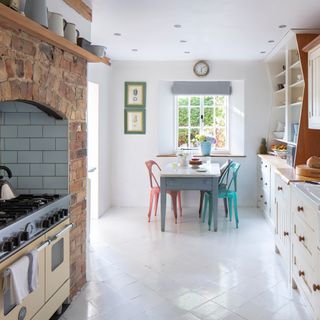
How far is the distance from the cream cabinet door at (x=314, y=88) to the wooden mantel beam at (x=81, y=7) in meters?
2.21

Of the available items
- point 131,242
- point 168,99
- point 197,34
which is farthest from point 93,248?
point 168,99

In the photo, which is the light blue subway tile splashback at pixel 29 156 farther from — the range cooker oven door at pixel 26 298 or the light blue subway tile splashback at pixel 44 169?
the range cooker oven door at pixel 26 298

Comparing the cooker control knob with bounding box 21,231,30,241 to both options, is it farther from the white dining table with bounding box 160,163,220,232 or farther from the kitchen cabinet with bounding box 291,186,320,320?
the white dining table with bounding box 160,163,220,232

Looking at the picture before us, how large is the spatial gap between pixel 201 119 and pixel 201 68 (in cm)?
96

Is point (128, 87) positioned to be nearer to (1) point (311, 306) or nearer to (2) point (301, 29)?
(2) point (301, 29)

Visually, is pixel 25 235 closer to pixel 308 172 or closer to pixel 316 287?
pixel 316 287

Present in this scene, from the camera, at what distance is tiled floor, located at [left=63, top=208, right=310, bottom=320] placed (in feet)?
9.02

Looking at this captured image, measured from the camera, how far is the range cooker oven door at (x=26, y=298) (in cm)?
187

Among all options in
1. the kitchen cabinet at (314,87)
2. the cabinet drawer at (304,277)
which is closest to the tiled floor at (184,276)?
the cabinet drawer at (304,277)

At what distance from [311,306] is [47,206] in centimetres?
191

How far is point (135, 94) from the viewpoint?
6289 mm

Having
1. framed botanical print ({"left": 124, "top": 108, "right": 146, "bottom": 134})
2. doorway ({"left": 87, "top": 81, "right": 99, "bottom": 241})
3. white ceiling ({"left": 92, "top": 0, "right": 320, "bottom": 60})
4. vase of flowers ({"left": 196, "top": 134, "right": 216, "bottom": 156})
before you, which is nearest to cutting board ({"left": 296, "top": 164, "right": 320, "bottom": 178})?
white ceiling ({"left": 92, "top": 0, "right": 320, "bottom": 60})

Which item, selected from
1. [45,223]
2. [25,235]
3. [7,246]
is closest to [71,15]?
[45,223]

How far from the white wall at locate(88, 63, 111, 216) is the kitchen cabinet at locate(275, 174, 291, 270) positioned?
9.16ft
